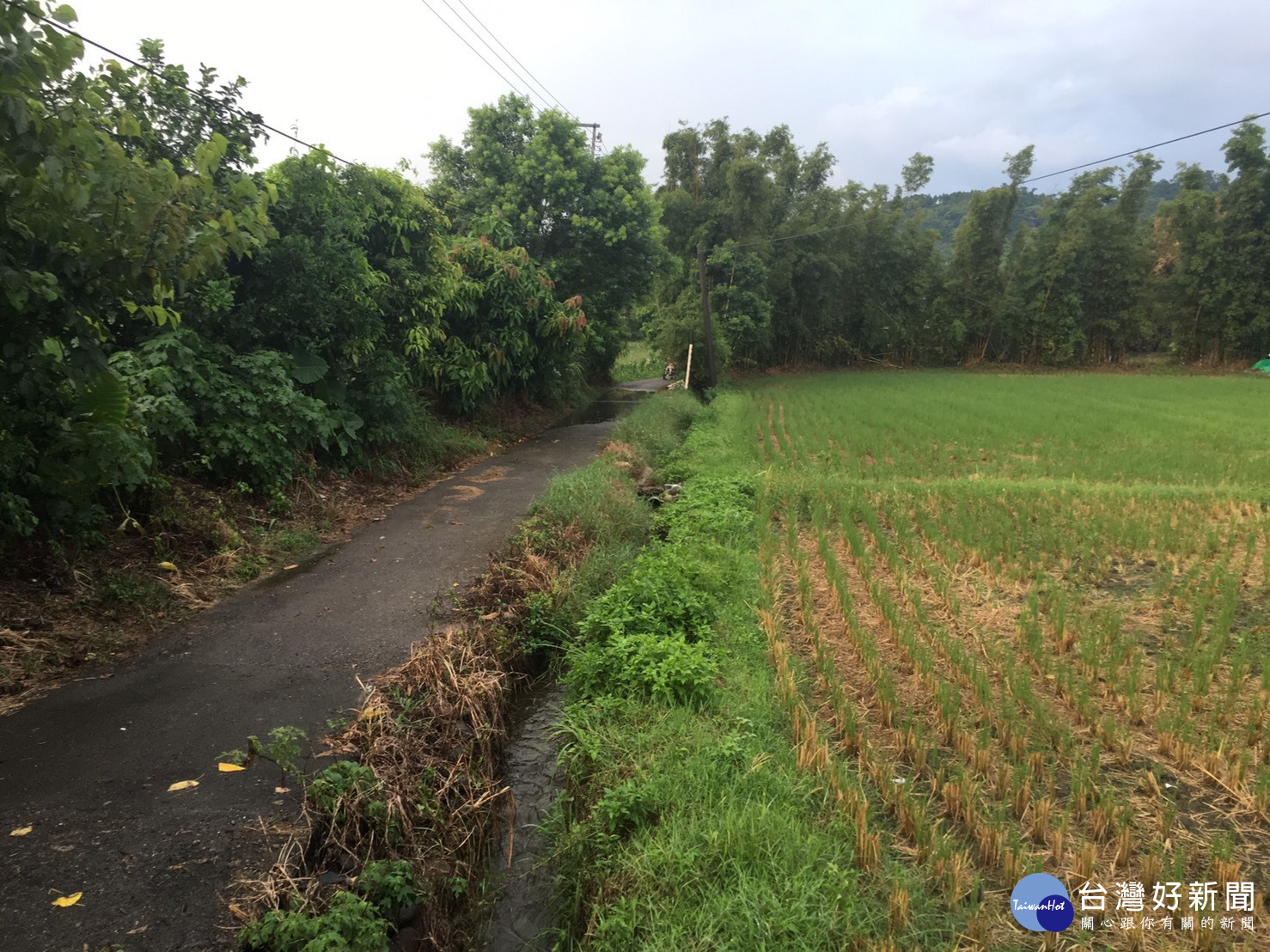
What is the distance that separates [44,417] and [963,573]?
785cm

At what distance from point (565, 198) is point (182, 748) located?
59.4ft

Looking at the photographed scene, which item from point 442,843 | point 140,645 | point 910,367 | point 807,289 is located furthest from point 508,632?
point 910,367

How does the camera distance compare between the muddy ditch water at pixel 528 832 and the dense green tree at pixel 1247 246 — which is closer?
the muddy ditch water at pixel 528 832

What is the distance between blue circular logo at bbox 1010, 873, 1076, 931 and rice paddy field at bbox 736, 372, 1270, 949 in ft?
0.16

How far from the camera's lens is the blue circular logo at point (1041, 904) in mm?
2658

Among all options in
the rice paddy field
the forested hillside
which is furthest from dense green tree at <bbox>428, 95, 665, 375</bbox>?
the rice paddy field

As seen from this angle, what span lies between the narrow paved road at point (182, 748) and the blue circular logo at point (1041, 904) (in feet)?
10.3

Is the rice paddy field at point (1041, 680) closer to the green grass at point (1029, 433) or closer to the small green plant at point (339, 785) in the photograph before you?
the green grass at point (1029, 433)

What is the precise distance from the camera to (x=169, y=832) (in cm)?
303

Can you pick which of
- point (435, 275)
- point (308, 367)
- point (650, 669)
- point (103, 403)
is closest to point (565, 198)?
point (435, 275)

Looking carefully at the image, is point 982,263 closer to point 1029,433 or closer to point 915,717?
point 1029,433

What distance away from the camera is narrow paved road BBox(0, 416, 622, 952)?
2639 millimetres

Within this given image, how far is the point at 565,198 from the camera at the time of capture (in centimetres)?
1912

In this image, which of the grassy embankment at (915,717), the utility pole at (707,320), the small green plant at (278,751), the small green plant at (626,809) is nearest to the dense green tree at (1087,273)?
the utility pole at (707,320)
